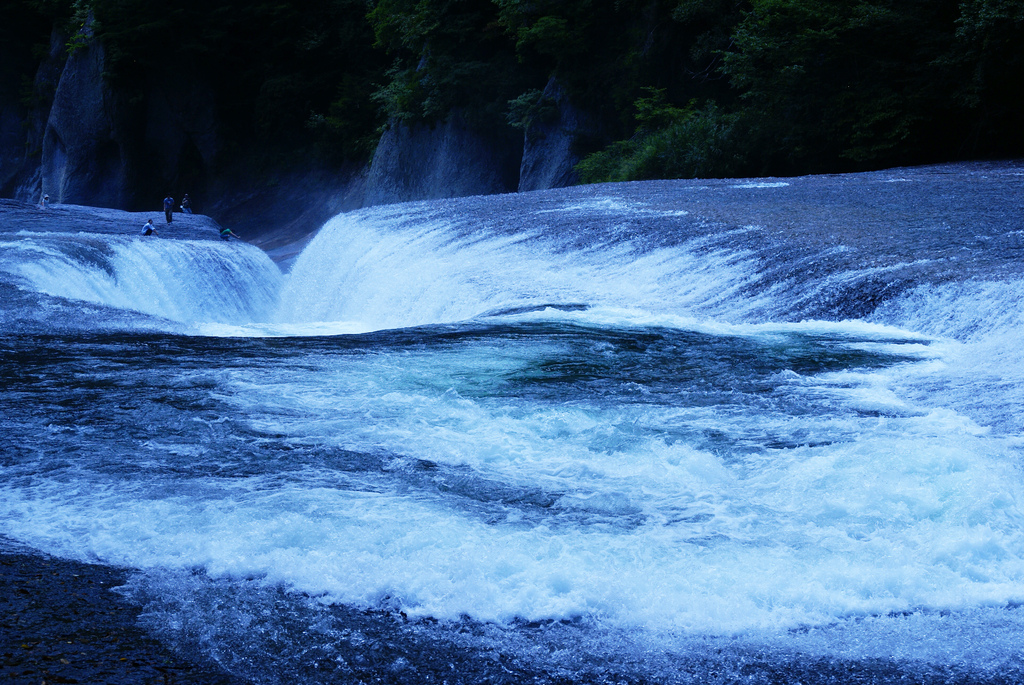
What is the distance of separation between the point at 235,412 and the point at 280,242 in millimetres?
27349

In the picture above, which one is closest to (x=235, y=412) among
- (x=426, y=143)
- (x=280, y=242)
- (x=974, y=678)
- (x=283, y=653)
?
(x=283, y=653)

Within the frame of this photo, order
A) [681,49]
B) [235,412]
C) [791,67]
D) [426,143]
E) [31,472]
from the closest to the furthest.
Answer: [31,472]
[235,412]
[791,67]
[681,49]
[426,143]

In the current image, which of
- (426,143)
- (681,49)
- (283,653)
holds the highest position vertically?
(681,49)

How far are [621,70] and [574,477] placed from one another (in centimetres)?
2137

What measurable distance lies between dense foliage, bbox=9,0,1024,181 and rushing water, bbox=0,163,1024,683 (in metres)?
9.67

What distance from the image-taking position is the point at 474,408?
4957mm

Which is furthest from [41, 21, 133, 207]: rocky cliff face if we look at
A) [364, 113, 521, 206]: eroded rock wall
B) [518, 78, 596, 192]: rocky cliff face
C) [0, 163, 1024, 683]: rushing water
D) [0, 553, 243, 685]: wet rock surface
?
[0, 553, 243, 685]: wet rock surface

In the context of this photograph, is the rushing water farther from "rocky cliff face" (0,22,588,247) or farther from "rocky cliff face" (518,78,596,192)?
"rocky cliff face" (0,22,588,247)

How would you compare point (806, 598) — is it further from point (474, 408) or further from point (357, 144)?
point (357, 144)

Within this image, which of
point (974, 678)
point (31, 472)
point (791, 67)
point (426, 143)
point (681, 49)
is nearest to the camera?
point (974, 678)

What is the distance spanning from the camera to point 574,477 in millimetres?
4031

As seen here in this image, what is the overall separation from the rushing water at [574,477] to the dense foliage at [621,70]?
967 cm

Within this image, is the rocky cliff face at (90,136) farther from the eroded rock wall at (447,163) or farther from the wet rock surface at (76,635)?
the wet rock surface at (76,635)

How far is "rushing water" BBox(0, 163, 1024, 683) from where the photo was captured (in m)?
2.78
